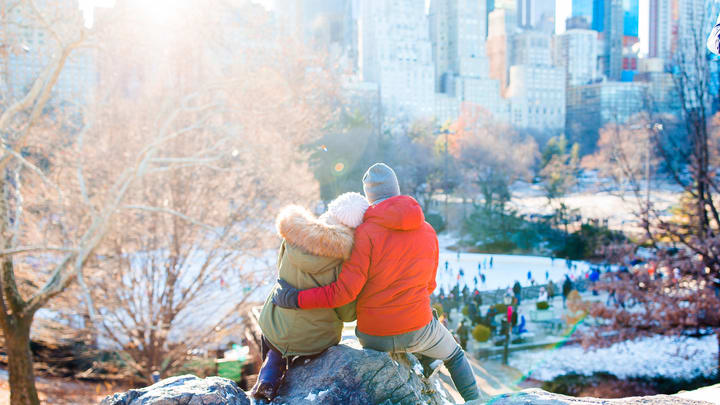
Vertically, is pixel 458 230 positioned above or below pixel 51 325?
below

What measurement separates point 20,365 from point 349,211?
197 inches

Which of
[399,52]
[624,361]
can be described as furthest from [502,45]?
[624,361]

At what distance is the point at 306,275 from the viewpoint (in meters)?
2.22

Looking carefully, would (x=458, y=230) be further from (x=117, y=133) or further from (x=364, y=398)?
(x=364, y=398)

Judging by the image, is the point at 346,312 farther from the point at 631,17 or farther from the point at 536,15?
the point at 631,17

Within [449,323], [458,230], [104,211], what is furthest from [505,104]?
[104,211]

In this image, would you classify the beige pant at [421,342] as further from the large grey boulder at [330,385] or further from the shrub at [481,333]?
the shrub at [481,333]

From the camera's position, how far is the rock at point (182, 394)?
6.31ft

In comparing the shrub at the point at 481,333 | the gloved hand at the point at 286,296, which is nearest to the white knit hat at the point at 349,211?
the gloved hand at the point at 286,296

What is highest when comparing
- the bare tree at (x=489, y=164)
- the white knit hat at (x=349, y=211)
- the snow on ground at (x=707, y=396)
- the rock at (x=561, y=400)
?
the white knit hat at (x=349, y=211)

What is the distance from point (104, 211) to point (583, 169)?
115ft

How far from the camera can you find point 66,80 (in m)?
9.48

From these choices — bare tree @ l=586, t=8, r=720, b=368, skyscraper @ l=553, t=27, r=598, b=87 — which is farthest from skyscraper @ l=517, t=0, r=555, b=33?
bare tree @ l=586, t=8, r=720, b=368

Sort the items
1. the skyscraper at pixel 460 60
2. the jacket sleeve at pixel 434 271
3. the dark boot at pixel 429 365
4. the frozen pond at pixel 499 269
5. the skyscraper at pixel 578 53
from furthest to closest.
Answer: the skyscraper at pixel 578 53
the skyscraper at pixel 460 60
the frozen pond at pixel 499 269
the dark boot at pixel 429 365
the jacket sleeve at pixel 434 271
